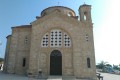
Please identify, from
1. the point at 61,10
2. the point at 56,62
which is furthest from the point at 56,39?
the point at 61,10

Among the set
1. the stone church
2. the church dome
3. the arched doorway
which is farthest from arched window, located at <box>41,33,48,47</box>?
the church dome

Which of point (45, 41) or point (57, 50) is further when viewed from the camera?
point (45, 41)

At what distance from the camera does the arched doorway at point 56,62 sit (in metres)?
19.5

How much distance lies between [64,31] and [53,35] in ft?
5.93

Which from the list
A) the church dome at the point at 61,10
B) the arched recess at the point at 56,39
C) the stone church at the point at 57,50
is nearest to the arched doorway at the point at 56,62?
the stone church at the point at 57,50

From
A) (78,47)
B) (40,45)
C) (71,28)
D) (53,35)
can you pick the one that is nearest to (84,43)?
(78,47)

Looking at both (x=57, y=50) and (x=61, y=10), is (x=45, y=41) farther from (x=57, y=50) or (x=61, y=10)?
(x=61, y=10)

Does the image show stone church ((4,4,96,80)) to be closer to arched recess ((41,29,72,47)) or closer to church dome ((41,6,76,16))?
arched recess ((41,29,72,47))

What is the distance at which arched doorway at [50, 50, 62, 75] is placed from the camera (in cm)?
1945

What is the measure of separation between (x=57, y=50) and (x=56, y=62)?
1.79 metres

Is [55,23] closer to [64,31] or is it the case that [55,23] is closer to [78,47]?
[64,31]

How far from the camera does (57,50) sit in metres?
19.9

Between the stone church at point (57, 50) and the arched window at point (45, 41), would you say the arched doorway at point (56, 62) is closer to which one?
the stone church at point (57, 50)

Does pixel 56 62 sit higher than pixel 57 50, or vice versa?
pixel 57 50
